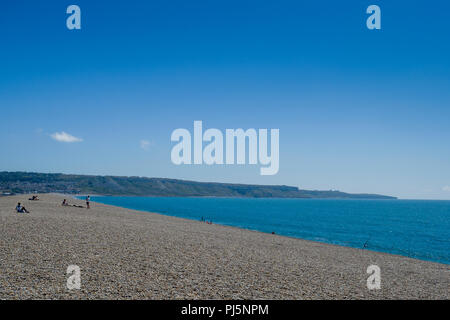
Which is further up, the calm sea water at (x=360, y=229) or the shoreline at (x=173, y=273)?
the shoreline at (x=173, y=273)

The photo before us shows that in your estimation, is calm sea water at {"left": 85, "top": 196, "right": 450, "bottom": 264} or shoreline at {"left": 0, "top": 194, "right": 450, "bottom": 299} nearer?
shoreline at {"left": 0, "top": 194, "right": 450, "bottom": 299}

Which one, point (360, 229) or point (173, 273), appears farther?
point (360, 229)

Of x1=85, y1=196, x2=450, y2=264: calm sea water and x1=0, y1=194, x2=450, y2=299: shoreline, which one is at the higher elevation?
x1=0, y1=194, x2=450, y2=299: shoreline

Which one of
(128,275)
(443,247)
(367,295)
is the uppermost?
(128,275)

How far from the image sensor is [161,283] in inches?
455

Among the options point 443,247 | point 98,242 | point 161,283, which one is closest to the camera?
point 161,283

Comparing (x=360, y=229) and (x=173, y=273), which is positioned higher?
(x=173, y=273)

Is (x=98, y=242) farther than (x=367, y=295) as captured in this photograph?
Yes

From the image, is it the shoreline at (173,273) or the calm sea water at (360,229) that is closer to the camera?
the shoreline at (173,273)

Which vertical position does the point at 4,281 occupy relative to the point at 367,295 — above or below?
above
